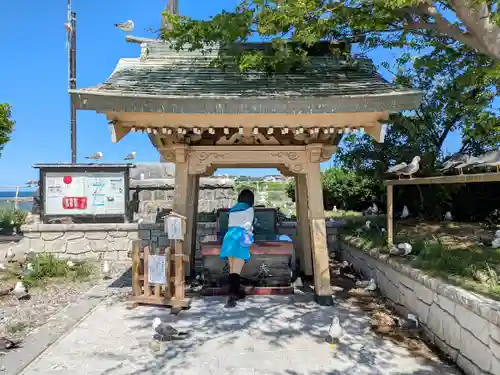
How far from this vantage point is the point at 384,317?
5.78 meters

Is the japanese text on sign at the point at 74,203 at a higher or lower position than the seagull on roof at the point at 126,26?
lower

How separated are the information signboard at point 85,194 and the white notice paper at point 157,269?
15.2 ft

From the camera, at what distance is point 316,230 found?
6.73m

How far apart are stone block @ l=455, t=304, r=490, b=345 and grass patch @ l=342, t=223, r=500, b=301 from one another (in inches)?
10.5

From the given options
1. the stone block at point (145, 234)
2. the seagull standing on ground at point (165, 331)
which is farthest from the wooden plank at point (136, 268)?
the stone block at point (145, 234)

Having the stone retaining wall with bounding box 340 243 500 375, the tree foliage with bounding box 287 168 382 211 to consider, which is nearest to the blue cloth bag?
the stone retaining wall with bounding box 340 243 500 375

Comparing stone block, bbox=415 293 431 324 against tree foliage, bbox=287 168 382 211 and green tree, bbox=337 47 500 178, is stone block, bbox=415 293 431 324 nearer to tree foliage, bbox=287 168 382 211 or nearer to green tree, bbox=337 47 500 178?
green tree, bbox=337 47 500 178

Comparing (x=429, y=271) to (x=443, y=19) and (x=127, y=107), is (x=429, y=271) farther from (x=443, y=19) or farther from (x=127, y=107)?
(x=127, y=107)

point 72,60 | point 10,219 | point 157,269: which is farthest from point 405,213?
point 10,219

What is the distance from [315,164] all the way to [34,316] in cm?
497

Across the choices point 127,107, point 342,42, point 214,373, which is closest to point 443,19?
point 342,42

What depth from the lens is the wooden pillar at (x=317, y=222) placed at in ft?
21.7

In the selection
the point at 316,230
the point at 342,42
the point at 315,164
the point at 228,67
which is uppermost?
the point at 342,42

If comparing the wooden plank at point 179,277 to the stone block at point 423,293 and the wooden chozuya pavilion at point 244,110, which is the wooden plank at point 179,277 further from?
the stone block at point 423,293
